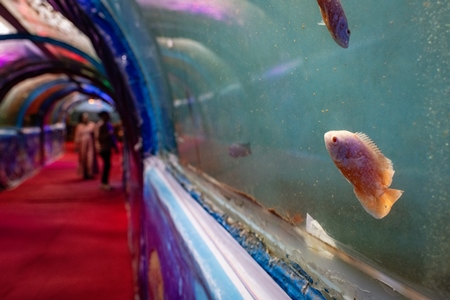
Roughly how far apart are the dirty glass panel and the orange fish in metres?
0.03

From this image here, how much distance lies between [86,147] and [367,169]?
11.1m

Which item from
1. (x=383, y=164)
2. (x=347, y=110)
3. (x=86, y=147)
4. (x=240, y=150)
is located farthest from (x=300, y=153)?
(x=86, y=147)

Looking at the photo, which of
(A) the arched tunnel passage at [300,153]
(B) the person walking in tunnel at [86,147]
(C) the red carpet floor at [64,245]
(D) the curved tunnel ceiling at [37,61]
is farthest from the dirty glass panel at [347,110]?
(B) the person walking in tunnel at [86,147]

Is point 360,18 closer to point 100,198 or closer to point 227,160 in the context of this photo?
point 227,160

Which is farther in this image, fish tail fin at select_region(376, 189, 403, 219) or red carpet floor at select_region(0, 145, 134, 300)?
red carpet floor at select_region(0, 145, 134, 300)

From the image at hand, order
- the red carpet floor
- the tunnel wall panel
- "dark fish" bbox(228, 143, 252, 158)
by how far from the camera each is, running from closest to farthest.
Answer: "dark fish" bbox(228, 143, 252, 158) → the red carpet floor → the tunnel wall panel

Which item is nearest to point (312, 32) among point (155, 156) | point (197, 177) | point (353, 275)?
point (353, 275)

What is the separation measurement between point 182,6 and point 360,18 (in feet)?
4.53

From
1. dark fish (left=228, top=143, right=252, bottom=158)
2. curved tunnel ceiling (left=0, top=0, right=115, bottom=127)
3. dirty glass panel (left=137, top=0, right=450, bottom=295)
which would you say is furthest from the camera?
curved tunnel ceiling (left=0, top=0, right=115, bottom=127)

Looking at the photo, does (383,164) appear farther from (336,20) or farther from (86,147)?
(86,147)

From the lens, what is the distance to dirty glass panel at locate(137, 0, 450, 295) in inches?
22.7

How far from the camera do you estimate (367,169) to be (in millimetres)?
623

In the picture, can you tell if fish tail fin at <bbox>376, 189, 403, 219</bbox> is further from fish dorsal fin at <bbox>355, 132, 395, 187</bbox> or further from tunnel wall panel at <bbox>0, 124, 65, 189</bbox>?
tunnel wall panel at <bbox>0, 124, 65, 189</bbox>

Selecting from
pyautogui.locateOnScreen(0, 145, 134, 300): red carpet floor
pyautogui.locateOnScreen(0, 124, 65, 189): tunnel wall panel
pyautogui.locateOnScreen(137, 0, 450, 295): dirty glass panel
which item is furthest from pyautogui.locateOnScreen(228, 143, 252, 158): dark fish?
pyautogui.locateOnScreen(0, 124, 65, 189): tunnel wall panel
